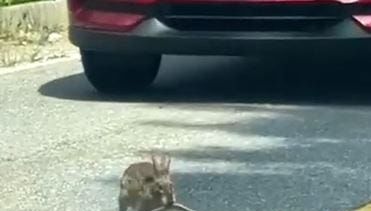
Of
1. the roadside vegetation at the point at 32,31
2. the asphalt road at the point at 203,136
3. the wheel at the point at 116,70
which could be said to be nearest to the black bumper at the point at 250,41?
the asphalt road at the point at 203,136

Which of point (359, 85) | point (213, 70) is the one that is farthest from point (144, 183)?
point (213, 70)

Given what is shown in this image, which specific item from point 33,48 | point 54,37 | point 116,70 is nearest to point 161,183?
point 116,70

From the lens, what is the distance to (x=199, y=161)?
267 inches

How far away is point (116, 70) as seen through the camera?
29.5 feet

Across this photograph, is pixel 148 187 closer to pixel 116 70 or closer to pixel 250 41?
pixel 250 41

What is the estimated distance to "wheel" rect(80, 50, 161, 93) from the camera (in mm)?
8914

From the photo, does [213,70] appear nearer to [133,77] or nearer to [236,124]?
[133,77]

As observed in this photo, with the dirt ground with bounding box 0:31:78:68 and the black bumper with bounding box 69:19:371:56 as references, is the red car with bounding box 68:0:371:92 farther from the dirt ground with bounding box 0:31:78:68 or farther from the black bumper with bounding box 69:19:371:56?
the dirt ground with bounding box 0:31:78:68

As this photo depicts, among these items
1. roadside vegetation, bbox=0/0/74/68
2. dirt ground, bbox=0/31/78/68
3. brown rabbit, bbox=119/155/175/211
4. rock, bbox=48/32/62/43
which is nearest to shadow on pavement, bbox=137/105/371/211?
brown rabbit, bbox=119/155/175/211

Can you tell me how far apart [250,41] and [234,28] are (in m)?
0.12

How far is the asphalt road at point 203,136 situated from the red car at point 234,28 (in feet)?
1.14

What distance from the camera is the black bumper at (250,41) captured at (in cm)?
816

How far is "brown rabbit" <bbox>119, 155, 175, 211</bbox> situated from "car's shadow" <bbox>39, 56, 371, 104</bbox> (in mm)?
4890

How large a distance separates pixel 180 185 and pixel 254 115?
1.93 meters
